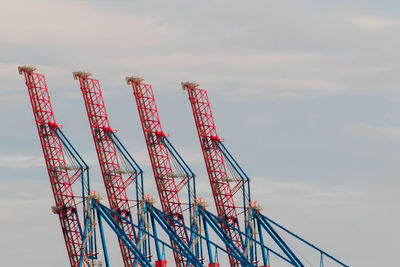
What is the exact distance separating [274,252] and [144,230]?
739 inches

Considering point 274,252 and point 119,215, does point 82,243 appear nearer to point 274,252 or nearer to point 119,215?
point 119,215

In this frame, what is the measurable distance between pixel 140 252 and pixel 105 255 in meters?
4.97

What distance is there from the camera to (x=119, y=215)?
651 ft

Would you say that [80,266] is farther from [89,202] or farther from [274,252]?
[274,252]

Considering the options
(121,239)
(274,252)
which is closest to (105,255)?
(121,239)

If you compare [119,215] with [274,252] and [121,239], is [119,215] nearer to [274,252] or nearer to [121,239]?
[121,239]

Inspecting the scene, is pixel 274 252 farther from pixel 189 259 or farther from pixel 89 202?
pixel 89 202

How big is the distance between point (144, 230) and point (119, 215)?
4.17 metres

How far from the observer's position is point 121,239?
19638cm

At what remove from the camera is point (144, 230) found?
19900 cm

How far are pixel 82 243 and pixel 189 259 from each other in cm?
1685

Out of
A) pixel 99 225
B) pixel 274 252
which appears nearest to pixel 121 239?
pixel 99 225

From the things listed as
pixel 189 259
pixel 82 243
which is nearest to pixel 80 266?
pixel 82 243

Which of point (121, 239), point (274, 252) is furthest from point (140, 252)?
point (274, 252)
